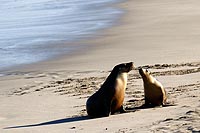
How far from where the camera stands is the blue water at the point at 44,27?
56.1 feet

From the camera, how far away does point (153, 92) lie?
8602mm

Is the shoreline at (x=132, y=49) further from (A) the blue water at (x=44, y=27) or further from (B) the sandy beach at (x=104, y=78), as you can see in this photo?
(A) the blue water at (x=44, y=27)

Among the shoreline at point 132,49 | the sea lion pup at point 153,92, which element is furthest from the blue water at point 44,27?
the sea lion pup at point 153,92

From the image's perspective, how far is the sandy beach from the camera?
757 centimetres

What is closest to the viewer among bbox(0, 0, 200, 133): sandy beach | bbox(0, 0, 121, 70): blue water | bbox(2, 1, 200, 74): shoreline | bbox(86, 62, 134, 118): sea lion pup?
bbox(0, 0, 200, 133): sandy beach

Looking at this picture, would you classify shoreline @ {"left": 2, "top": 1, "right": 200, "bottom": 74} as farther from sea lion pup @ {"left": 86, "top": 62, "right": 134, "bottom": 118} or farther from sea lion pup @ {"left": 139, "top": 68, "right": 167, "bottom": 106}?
sea lion pup @ {"left": 86, "top": 62, "right": 134, "bottom": 118}

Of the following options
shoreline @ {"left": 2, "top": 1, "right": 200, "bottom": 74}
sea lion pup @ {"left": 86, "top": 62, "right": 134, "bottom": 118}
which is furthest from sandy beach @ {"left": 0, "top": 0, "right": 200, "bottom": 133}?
sea lion pup @ {"left": 86, "top": 62, "right": 134, "bottom": 118}

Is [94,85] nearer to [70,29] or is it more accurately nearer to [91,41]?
[91,41]

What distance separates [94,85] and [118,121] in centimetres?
341

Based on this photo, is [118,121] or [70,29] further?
[70,29]

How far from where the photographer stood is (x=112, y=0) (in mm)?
35281

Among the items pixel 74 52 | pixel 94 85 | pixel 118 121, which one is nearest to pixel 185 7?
pixel 74 52

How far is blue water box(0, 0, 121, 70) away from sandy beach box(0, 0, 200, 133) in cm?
97

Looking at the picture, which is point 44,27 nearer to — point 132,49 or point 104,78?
point 132,49
